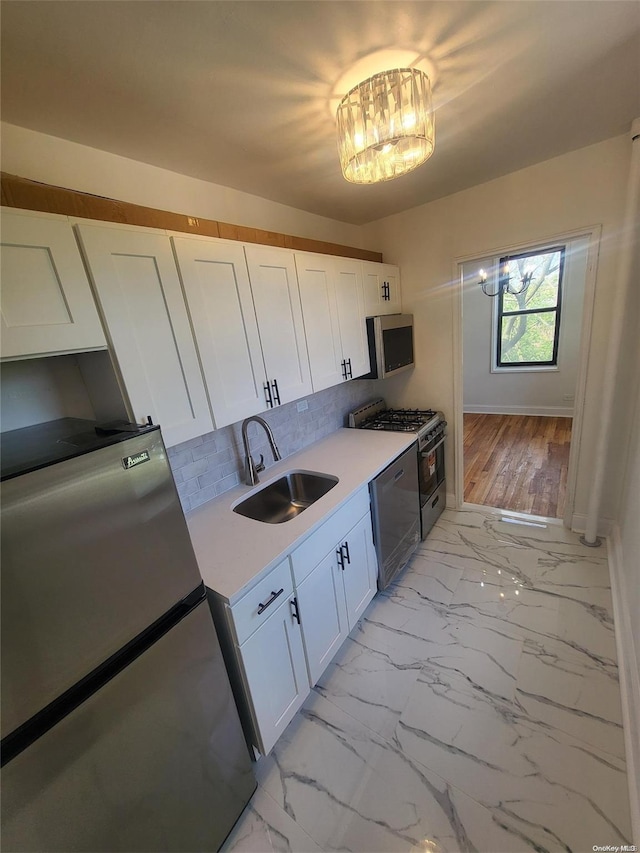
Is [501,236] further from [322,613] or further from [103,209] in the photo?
[322,613]

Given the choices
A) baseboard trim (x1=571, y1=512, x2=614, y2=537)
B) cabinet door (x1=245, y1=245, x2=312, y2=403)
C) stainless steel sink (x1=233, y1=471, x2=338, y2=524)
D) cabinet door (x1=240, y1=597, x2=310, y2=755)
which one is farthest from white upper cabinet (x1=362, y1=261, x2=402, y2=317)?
baseboard trim (x1=571, y1=512, x2=614, y2=537)

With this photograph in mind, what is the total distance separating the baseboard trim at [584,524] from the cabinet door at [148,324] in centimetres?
287

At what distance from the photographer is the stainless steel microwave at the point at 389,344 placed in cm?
244

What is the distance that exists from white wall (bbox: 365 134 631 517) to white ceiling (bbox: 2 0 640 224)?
0.36 m

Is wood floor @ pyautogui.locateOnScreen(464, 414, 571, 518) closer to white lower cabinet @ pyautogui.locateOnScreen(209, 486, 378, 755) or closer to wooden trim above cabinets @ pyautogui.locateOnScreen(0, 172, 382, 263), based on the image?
white lower cabinet @ pyautogui.locateOnScreen(209, 486, 378, 755)

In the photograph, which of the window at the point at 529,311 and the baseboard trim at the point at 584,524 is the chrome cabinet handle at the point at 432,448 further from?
the window at the point at 529,311

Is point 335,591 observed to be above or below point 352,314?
below

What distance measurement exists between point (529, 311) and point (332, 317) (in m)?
4.39

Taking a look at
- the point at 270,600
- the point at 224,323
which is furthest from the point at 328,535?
the point at 224,323

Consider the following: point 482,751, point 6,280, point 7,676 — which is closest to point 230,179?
point 6,280

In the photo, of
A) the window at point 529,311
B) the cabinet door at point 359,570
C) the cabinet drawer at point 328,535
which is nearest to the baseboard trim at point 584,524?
the cabinet door at point 359,570

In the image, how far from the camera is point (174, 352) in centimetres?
130

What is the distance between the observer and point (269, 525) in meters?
1.49

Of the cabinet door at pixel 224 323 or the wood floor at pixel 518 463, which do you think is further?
the wood floor at pixel 518 463
